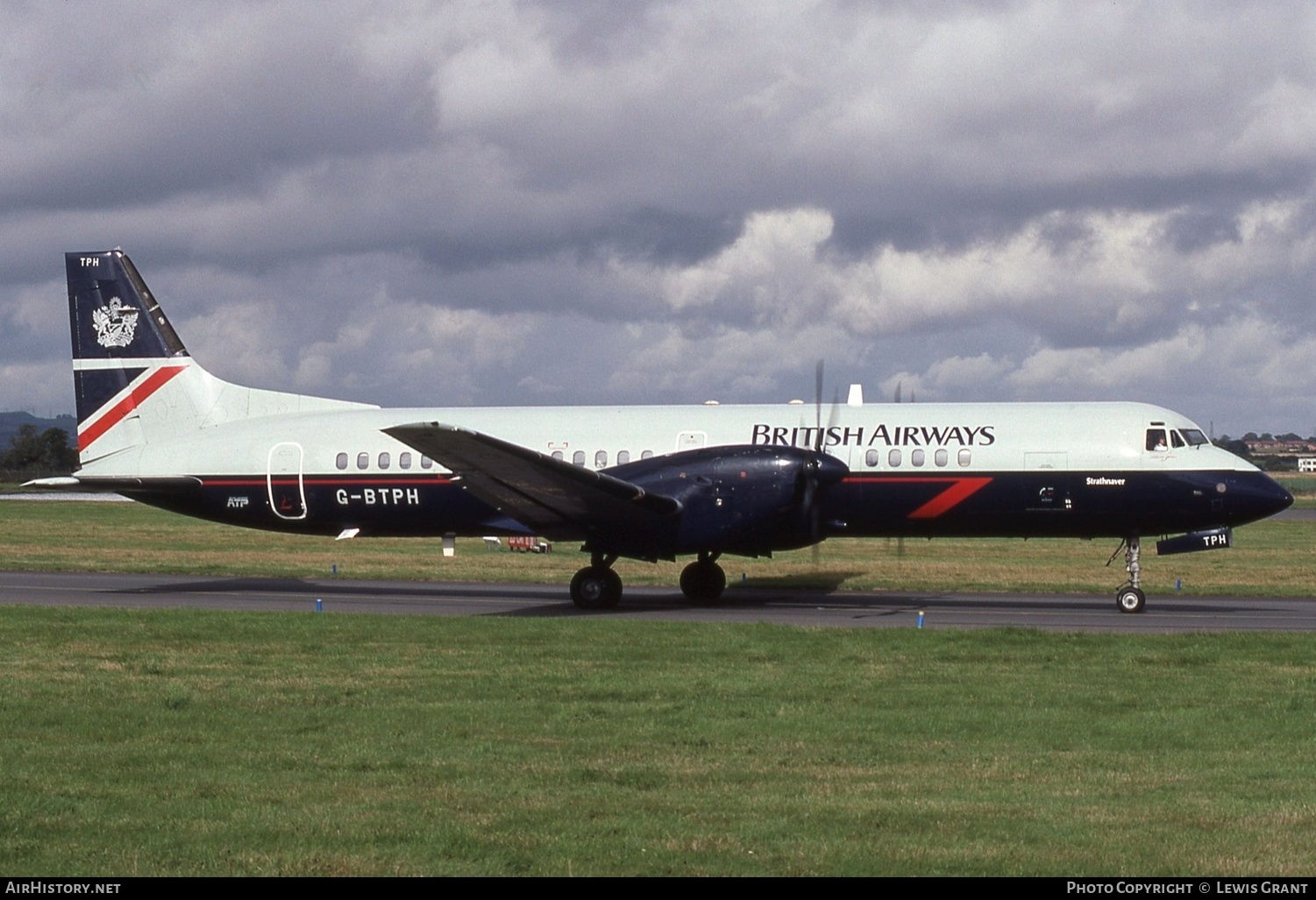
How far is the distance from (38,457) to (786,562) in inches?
4314

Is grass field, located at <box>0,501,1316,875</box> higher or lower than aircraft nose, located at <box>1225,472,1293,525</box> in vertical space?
lower

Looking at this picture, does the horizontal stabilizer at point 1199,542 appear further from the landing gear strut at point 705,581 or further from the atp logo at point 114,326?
the atp logo at point 114,326

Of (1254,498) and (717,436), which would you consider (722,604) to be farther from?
(1254,498)

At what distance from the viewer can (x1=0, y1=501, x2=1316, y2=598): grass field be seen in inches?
1205

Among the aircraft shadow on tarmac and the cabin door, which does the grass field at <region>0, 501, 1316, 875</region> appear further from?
the cabin door

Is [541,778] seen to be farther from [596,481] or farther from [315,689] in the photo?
[596,481]

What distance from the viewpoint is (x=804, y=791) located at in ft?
31.6

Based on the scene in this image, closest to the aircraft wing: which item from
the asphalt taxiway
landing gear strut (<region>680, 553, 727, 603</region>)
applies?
the asphalt taxiway

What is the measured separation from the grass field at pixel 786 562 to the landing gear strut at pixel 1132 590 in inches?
181

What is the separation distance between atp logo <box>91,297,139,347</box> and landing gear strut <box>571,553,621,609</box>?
11545mm

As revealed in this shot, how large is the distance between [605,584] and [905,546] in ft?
71.0

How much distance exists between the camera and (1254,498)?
23.0 metres

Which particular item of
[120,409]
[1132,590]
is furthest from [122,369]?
[1132,590]

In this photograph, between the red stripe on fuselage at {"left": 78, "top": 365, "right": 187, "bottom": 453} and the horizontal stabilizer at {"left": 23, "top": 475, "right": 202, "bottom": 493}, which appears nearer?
the horizontal stabilizer at {"left": 23, "top": 475, "right": 202, "bottom": 493}
